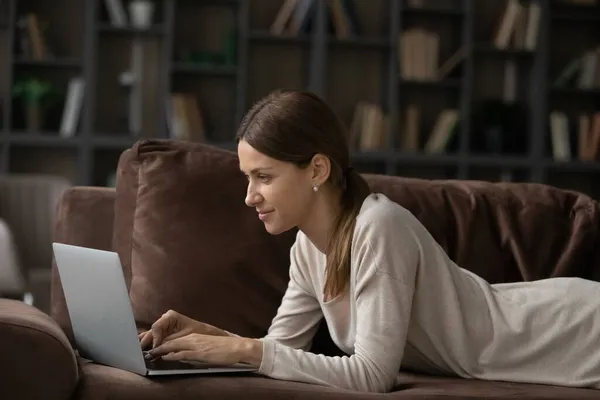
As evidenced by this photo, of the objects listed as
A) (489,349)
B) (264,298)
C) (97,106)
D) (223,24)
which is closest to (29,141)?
(97,106)

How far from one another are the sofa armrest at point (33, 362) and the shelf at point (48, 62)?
378 cm

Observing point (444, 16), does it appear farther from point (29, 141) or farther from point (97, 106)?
point (29, 141)

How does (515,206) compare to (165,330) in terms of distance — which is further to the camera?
(515,206)

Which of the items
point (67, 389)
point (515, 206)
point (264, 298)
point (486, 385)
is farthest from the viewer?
point (515, 206)

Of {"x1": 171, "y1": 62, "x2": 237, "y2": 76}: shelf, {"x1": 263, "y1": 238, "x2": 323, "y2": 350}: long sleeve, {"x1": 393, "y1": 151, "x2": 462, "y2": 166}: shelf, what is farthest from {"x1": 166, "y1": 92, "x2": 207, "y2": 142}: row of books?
{"x1": 263, "y1": 238, "x2": 323, "y2": 350}: long sleeve

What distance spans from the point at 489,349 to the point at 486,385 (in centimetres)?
10

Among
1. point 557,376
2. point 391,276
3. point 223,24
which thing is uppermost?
point 223,24

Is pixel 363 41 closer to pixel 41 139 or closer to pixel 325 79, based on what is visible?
pixel 325 79

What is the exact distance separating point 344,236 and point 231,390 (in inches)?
14.7

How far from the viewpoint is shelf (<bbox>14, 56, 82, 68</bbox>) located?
5.21m

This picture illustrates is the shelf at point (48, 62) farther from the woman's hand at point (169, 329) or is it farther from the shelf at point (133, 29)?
the woman's hand at point (169, 329)

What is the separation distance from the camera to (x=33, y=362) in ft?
5.30

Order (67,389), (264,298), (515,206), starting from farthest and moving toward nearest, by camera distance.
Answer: (515,206)
(264,298)
(67,389)

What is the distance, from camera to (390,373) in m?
1.80
